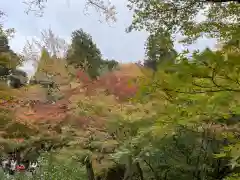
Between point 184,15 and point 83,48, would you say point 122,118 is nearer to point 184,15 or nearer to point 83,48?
point 184,15

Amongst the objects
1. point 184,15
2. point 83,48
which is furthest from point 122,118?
point 83,48

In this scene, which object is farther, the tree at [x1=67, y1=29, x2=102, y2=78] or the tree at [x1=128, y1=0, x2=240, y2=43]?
the tree at [x1=67, y1=29, x2=102, y2=78]

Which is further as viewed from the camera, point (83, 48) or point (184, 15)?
point (83, 48)

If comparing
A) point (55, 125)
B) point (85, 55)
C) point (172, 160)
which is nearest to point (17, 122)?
point (55, 125)

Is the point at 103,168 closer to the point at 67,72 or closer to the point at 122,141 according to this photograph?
the point at 122,141

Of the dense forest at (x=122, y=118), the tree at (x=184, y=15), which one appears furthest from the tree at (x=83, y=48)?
the tree at (x=184, y=15)

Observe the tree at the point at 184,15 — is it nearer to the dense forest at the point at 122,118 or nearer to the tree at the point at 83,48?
the dense forest at the point at 122,118

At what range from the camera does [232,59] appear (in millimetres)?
1497

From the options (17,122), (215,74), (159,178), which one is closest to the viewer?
(215,74)

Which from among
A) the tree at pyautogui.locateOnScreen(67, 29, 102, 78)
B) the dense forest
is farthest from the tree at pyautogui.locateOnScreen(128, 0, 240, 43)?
the tree at pyautogui.locateOnScreen(67, 29, 102, 78)

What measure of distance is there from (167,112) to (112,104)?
12.9ft

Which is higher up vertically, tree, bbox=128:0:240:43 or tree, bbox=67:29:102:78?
tree, bbox=67:29:102:78

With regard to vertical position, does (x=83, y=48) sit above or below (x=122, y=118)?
above

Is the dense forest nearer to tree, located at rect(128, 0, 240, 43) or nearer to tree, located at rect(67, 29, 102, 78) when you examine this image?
tree, located at rect(128, 0, 240, 43)
